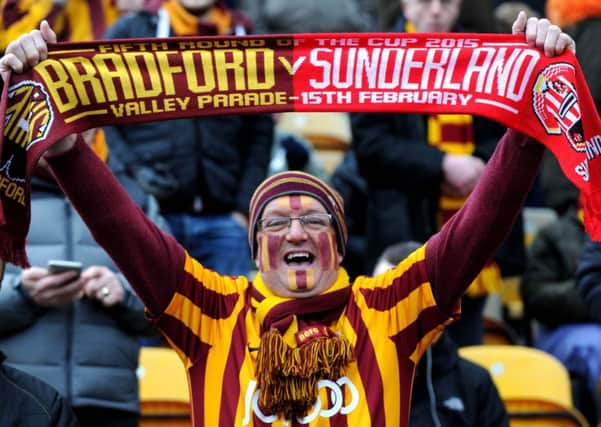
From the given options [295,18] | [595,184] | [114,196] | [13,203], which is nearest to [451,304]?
[595,184]

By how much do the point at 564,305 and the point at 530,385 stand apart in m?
0.88

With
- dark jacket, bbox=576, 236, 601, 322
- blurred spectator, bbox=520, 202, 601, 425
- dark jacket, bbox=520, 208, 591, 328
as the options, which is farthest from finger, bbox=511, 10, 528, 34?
dark jacket, bbox=520, 208, 591, 328

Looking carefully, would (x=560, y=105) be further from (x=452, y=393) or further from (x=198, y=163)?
(x=198, y=163)

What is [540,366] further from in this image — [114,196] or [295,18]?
[295,18]

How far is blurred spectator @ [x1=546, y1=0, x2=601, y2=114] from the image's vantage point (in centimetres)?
626

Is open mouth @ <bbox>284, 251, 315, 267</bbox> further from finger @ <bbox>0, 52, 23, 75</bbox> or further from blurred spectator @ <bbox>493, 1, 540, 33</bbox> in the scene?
blurred spectator @ <bbox>493, 1, 540, 33</bbox>

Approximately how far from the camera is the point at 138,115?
438cm

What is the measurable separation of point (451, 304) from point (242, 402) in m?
0.72

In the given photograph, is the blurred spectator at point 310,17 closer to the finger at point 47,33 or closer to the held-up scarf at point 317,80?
the held-up scarf at point 317,80

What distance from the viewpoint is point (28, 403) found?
448 cm

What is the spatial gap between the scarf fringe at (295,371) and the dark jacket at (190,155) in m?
2.21

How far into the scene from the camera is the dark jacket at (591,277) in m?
5.45

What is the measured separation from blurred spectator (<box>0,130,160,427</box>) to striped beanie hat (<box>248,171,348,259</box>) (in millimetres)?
780

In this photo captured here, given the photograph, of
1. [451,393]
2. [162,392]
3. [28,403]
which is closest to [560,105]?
[451,393]
